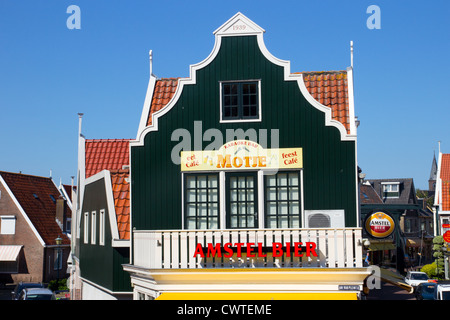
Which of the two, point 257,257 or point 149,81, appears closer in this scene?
point 257,257

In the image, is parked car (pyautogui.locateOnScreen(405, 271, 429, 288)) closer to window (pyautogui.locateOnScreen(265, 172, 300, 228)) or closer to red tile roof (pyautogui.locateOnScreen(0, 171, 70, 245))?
red tile roof (pyautogui.locateOnScreen(0, 171, 70, 245))

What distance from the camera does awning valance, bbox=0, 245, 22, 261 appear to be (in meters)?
52.3

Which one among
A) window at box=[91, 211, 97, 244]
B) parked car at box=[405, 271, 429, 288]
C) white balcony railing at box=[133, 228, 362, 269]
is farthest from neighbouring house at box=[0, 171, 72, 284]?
white balcony railing at box=[133, 228, 362, 269]

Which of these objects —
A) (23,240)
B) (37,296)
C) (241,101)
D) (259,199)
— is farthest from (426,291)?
(23,240)

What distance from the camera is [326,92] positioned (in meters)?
19.5

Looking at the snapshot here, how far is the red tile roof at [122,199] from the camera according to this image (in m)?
20.1

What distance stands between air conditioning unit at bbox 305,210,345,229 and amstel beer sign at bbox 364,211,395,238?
10.7 feet

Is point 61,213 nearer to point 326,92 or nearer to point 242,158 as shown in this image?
point 242,158

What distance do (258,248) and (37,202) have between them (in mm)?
45789

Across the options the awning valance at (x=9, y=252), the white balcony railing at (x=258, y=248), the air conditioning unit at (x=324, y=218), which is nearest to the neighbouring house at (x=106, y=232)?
the white balcony railing at (x=258, y=248)
